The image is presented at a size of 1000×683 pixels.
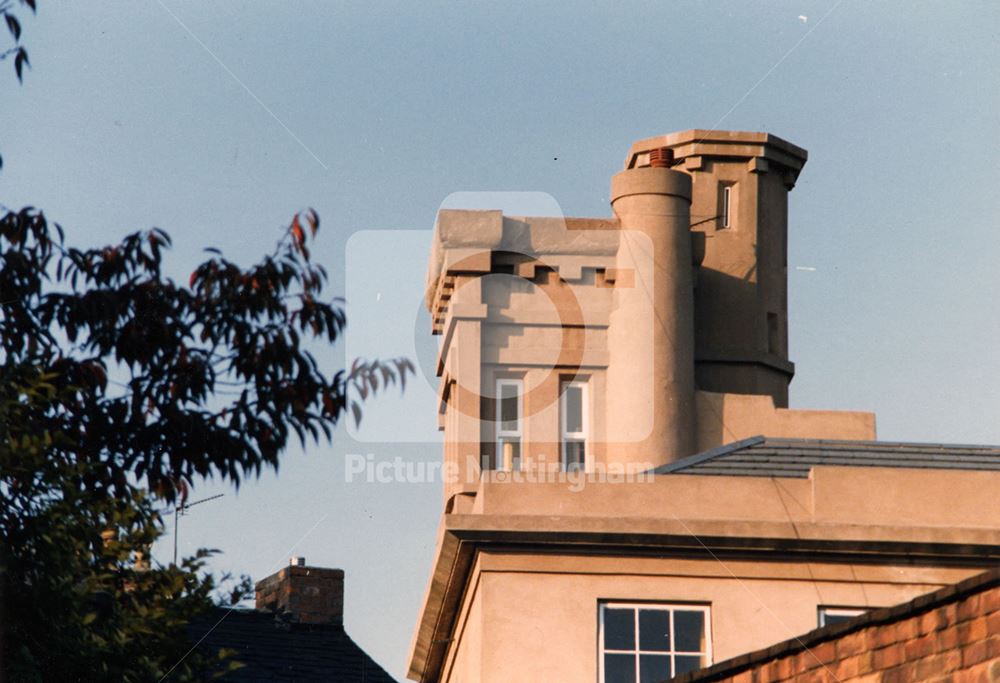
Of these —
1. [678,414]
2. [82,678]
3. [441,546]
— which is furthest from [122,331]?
[678,414]

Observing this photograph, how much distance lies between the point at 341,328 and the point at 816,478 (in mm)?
13048

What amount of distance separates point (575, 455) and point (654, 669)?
14609mm

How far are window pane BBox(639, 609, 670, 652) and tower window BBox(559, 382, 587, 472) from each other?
43.6ft

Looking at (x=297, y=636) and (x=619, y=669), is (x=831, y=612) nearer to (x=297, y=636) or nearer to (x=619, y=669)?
(x=619, y=669)

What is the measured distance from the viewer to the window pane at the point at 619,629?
21.5 m

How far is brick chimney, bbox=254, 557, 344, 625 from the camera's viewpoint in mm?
29016

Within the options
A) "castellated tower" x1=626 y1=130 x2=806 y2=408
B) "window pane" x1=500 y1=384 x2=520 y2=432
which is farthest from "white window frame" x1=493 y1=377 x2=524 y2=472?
"castellated tower" x1=626 y1=130 x2=806 y2=408

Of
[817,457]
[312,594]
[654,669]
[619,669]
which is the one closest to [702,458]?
[817,457]

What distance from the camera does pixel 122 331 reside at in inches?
425

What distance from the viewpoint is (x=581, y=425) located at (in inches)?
1417

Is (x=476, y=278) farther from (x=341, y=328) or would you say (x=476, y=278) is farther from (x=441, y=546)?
(x=341, y=328)

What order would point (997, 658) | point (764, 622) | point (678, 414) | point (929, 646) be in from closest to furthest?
point (997, 658), point (929, 646), point (764, 622), point (678, 414)

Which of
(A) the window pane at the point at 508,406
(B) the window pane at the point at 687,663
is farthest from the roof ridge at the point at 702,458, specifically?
(A) the window pane at the point at 508,406

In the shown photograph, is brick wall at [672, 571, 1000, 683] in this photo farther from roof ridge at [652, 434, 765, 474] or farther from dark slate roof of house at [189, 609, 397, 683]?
dark slate roof of house at [189, 609, 397, 683]
